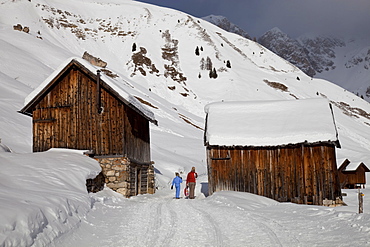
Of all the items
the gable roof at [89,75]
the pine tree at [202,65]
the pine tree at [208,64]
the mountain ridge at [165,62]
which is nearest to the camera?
the gable roof at [89,75]

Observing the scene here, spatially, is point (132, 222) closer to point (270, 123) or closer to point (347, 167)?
point (270, 123)

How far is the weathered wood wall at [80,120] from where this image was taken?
59.6 feet

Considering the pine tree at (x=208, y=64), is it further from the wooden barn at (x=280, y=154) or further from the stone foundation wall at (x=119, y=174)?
the stone foundation wall at (x=119, y=174)

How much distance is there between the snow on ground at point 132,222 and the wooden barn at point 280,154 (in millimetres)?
6468

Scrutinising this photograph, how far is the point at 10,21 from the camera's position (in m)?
73.7

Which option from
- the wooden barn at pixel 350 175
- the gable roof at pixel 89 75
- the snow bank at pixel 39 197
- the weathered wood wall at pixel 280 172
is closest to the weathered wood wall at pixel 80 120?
the gable roof at pixel 89 75

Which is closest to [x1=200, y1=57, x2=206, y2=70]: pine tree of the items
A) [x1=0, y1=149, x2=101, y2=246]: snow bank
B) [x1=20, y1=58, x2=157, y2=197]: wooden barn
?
[x1=20, y1=58, x2=157, y2=197]: wooden barn

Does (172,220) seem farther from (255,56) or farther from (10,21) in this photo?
(255,56)

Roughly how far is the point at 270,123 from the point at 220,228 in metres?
12.4

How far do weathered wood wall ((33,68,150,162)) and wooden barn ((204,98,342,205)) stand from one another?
16.4ft

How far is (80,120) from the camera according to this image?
1845cm

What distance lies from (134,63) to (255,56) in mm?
46870

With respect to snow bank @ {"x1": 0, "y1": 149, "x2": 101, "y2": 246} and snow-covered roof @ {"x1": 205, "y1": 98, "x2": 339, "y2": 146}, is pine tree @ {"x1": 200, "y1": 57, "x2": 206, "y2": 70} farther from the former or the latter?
snow bank @ {"x1": 0, "y1": 149, "x2": 101, "y2": 246}

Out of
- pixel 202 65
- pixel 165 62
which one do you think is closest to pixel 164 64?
pixel 165 62
